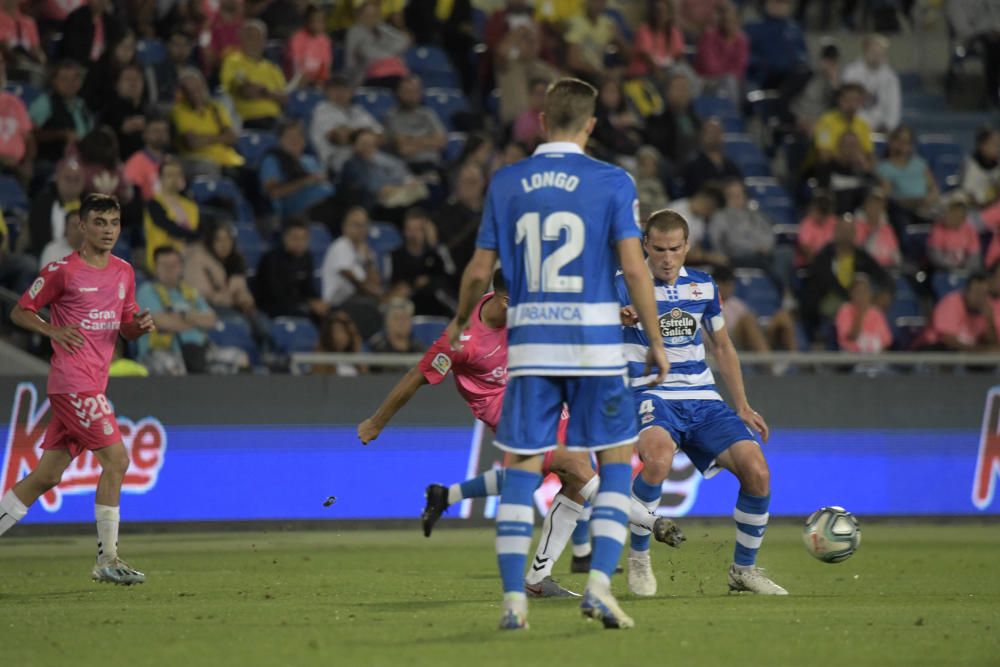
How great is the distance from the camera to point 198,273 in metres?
17.4

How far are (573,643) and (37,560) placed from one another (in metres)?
7.29

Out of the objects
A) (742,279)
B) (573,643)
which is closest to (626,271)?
(573,643)

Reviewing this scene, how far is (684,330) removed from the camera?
33.9 feet

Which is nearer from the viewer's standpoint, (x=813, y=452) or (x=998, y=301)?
(x=813, y=452)

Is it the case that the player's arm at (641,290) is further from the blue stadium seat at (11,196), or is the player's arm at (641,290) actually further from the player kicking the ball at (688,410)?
the blue stadium seat at (11,196)

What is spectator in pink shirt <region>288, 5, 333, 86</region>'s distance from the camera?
2059 centimetres

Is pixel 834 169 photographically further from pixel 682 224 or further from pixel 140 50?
pixel 682 224

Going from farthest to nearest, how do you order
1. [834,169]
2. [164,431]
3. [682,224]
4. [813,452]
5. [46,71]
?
[834,169], [46,71], [813,452], [164,431], [682,224]

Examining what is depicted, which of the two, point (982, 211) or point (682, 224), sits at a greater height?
point (682, 224)

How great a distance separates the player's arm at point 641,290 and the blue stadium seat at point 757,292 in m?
12.4

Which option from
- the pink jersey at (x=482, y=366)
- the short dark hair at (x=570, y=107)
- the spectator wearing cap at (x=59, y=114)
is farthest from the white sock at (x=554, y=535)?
the spectator wearing cap at (x=59, y=114)

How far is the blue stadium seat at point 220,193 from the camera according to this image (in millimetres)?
18750

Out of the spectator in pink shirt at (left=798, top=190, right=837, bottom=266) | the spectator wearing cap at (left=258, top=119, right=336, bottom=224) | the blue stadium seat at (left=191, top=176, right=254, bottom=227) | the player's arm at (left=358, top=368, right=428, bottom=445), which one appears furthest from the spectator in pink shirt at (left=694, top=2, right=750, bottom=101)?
the player's arm at (left=358, top=368, right=428, bottom=445)

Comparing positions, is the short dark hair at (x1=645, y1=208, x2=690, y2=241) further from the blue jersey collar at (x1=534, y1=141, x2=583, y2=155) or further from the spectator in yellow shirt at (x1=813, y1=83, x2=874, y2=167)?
the spectator in yellow shirt at (x1=813, y1=83, x2=874, y2=167)
